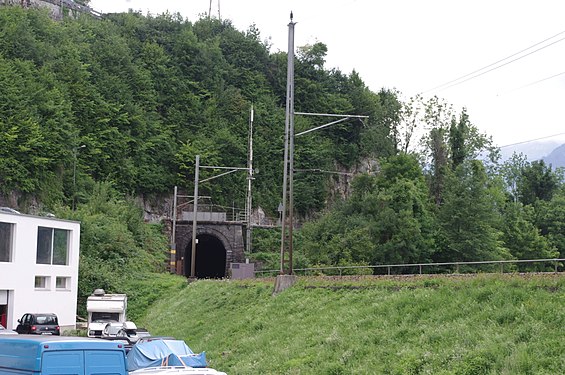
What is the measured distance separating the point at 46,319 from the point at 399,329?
2226cm

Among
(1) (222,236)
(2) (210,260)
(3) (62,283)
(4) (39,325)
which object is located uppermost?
(1) (222,236)

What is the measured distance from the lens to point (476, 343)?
1769 cm

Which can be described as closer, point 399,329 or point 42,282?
point 399,329

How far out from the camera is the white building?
41938mm

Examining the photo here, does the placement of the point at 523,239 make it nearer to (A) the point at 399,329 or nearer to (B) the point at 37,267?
(B) the point at 37,267

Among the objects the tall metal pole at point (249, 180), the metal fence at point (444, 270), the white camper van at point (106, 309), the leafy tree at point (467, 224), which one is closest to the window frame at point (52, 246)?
the white camper van at point (106, 309)

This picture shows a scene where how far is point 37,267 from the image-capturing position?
44.0m

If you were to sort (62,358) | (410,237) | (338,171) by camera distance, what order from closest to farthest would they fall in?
(62,358), (410,237), (338,171)

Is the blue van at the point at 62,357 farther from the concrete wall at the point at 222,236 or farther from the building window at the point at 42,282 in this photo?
the concrete wall at the point at 222,236

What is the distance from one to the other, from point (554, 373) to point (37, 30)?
7038 cm

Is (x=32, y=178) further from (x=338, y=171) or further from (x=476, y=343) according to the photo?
(x=476, y=343)

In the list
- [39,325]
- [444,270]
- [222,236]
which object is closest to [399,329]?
[39,325]

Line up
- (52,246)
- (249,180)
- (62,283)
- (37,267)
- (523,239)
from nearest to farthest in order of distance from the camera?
1. (37,267)
2. (52,246)
3. (62,283)
4. (249,180)
5. (523,239)

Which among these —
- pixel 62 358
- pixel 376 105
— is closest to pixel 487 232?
pixel 376 105
